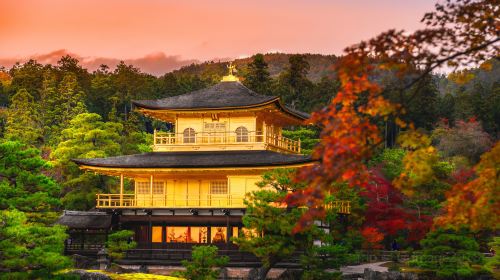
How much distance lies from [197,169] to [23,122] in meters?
33.5

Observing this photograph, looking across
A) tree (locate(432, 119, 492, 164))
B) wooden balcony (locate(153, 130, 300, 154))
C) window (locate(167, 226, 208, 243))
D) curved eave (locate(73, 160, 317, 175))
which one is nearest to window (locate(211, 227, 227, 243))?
window (locate(167, 226, 208, 243))

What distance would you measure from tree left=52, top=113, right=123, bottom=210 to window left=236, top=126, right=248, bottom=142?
1357cm

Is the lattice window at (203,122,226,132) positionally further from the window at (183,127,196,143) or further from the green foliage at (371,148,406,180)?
the green foliage at (371,148,406,180)

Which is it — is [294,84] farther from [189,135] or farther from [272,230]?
[272,230]

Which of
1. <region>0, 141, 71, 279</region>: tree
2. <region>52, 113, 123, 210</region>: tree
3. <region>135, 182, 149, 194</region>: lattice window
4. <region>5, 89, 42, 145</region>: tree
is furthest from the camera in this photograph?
<region>5, 89, 42, 145</region>: tree

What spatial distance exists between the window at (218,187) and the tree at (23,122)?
2795cm

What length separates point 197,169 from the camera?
3841cm

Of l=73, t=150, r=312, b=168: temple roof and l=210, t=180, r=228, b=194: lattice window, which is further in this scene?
l=210, t=180, r=228, b=194: lattice window

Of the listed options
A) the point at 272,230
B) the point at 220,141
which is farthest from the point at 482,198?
the point at 220,141

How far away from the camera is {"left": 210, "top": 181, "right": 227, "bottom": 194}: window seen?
40.1 meters

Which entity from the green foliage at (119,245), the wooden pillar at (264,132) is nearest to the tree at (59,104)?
the wooden pillar at (264,132)

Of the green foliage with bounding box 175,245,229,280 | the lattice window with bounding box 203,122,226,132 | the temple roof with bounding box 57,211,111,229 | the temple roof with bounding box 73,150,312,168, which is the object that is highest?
the lattice window with bounding box 203,122,226,132

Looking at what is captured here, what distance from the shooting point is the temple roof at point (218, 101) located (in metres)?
40.5

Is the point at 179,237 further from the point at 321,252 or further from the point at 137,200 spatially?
the point at 321,252
